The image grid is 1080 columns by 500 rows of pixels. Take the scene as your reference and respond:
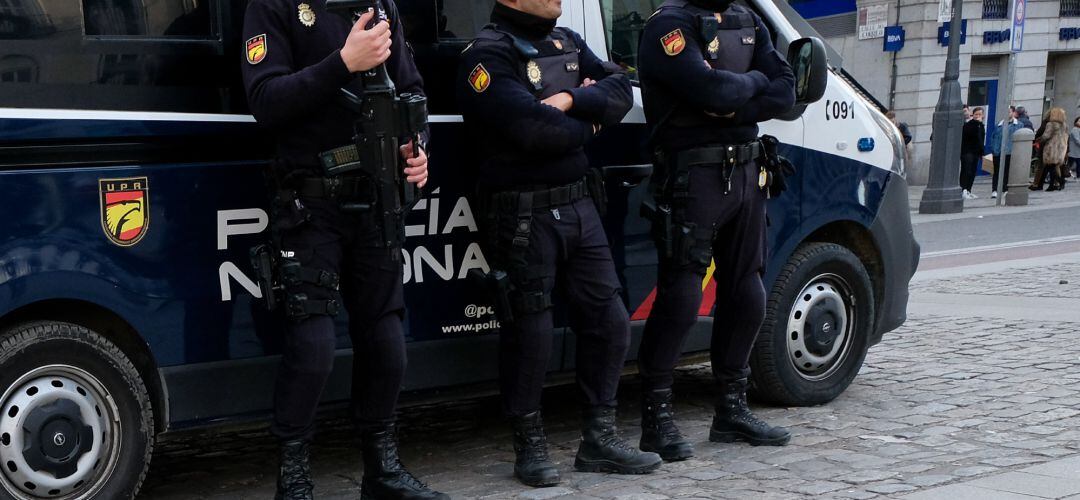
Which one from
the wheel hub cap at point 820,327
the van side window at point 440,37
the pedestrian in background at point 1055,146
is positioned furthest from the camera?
the pedestrian in background at point 1055,146

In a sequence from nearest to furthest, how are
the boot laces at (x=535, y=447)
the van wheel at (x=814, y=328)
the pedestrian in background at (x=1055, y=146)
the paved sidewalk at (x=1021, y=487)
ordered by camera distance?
the paved sidewalk at (x=1021, y=487)
the boot laces at (x=535, y=447)
the van wheel at (x=814, y=328)
the pedestrian in background at (x=1055, y=146)

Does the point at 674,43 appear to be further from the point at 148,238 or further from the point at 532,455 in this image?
the point at 148,238

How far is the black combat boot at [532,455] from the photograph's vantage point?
15.4 ft

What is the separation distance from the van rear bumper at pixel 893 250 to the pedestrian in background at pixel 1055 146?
18651mm

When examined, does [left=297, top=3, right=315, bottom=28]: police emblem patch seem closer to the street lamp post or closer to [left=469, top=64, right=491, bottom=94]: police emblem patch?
[left=469, top=64, right=491, bottom=94]: police emblem patch

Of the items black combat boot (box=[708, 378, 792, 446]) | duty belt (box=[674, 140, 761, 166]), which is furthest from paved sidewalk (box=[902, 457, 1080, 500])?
duty belt (box=[674, 140, 761, 166])

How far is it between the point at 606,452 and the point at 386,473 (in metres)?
0.86

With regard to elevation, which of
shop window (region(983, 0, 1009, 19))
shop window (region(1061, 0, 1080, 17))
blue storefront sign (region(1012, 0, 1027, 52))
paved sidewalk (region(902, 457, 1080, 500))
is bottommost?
paved sidewalk (region(902, 457, 1080, 500))

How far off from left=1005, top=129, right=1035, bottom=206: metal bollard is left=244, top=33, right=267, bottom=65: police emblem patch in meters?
17.4

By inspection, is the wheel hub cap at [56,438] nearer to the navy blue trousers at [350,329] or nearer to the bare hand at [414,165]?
the navy blue trousers at [350,329]

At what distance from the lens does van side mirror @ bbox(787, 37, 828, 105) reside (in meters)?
5.21

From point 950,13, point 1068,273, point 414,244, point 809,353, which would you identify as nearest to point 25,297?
point 414,244

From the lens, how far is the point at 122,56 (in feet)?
13.0

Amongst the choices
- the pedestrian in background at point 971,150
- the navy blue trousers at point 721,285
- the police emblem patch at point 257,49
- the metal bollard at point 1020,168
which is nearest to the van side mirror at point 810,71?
the navy blue trousers at point 721,285
